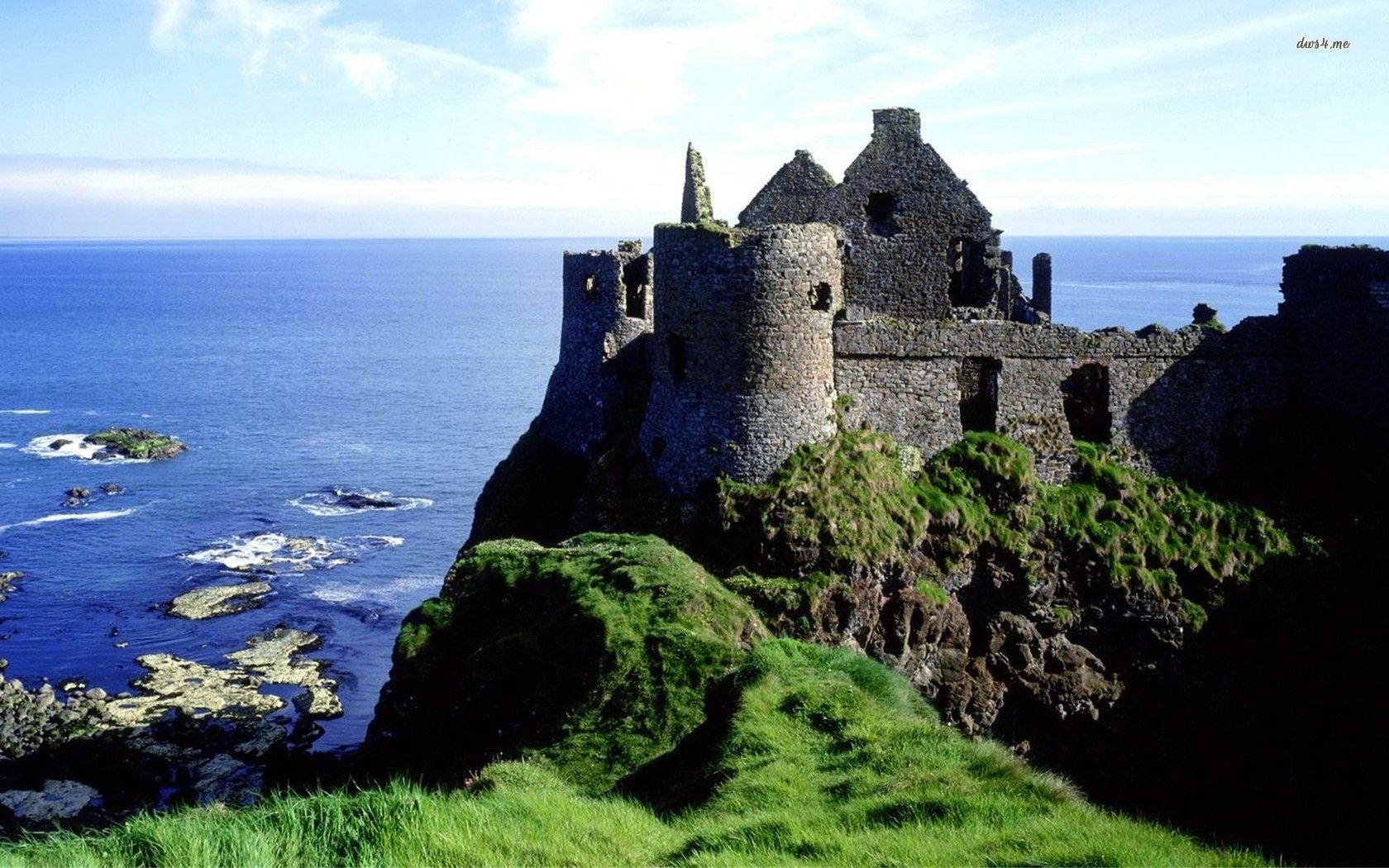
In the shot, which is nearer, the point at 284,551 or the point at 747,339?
the point at 747,339

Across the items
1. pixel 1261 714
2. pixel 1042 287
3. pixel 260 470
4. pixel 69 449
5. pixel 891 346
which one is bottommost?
pixel 260 470

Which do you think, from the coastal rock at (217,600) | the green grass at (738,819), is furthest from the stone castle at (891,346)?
the coastal rock at (217,600)

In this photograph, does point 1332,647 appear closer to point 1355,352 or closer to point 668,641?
point 1355,352

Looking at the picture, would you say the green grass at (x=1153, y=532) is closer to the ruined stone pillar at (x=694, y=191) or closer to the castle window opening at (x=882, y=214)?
the castle window opening at (x=882, y=214)

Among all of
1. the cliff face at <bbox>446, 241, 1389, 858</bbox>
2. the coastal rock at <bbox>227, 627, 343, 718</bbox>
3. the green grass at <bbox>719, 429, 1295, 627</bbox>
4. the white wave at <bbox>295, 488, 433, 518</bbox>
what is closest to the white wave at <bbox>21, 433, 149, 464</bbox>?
the white wave at <bbox>295, 488, 433, 518</bbox>

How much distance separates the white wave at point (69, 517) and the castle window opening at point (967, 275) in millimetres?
55226

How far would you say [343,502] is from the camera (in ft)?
236

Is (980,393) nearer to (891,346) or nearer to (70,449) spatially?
(891,346)

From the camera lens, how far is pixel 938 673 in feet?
88.4

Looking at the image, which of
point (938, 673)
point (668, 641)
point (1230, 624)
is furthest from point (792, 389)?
point (1230, 624)

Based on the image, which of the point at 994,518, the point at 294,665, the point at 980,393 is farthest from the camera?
the point at 294,665

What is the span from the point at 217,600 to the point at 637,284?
101 feet

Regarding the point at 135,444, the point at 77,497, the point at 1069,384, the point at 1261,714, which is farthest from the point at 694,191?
the point at 135,444

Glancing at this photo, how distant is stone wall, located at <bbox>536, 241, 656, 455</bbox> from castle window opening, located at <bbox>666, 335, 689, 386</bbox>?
5.17 meters
